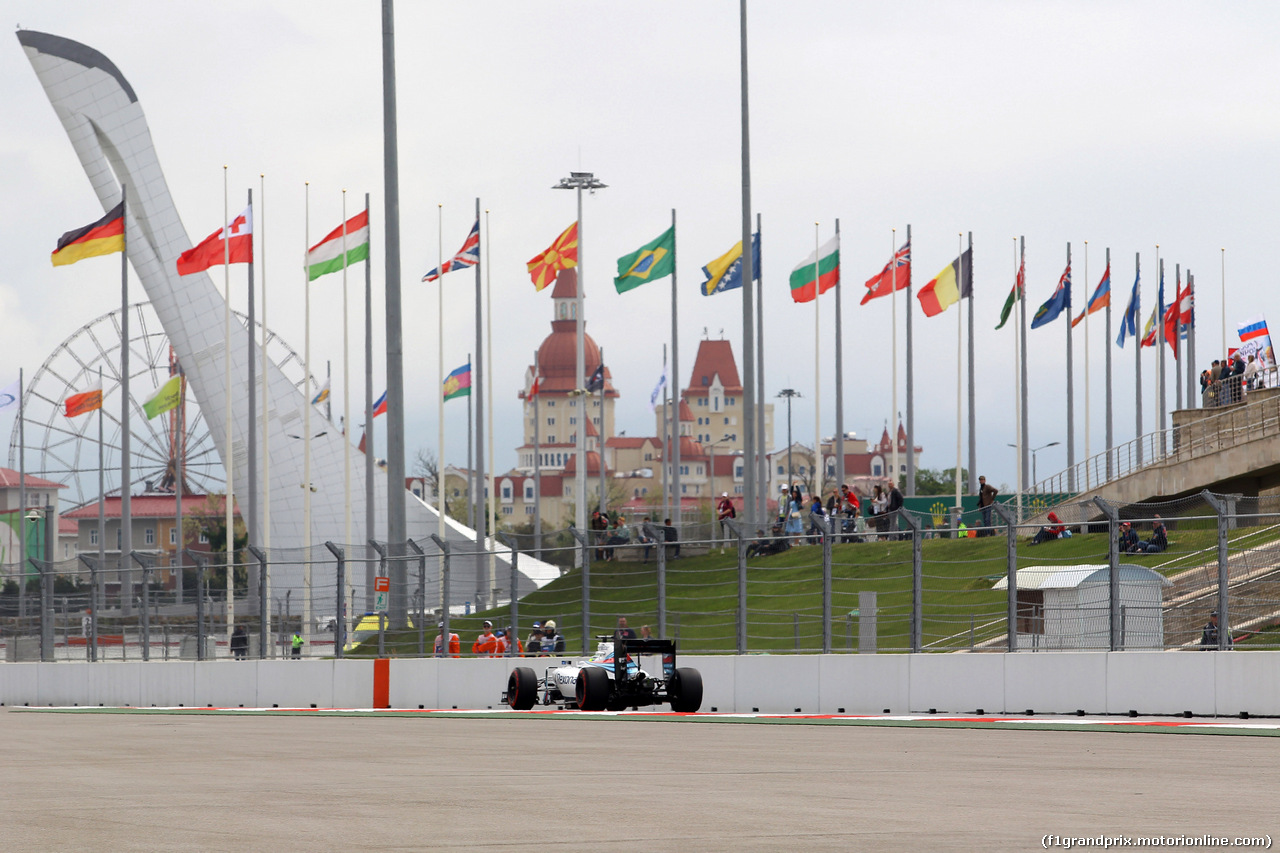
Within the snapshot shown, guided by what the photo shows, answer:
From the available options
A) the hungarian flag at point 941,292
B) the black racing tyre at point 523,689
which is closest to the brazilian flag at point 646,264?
the hungarian flag at point 941,292

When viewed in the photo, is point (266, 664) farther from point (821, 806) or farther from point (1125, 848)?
point (1125, 848)

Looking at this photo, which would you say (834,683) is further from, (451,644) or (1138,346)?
(1138,346)

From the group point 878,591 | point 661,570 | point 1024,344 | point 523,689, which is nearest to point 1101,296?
point 1024,344

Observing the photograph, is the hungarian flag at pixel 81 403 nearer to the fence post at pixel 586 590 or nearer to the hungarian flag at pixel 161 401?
the hungarian flag at pixel 161 401

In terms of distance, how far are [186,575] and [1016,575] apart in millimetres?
13617

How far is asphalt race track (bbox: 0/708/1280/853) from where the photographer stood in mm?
6617

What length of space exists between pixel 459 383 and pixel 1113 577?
32.2m

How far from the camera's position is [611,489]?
147875mm

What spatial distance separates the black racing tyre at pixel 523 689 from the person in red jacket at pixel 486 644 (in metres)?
2.78

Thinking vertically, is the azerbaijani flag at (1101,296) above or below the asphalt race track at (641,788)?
above

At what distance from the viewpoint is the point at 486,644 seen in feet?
75.1

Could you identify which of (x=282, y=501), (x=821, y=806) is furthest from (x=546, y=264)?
(x=282, y=501)

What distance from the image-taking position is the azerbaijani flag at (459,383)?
4712 centimetres

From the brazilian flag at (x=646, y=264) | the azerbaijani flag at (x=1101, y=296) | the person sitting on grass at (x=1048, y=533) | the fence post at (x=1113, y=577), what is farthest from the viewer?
the azerbaijani flag at (x=1101, y=296)
